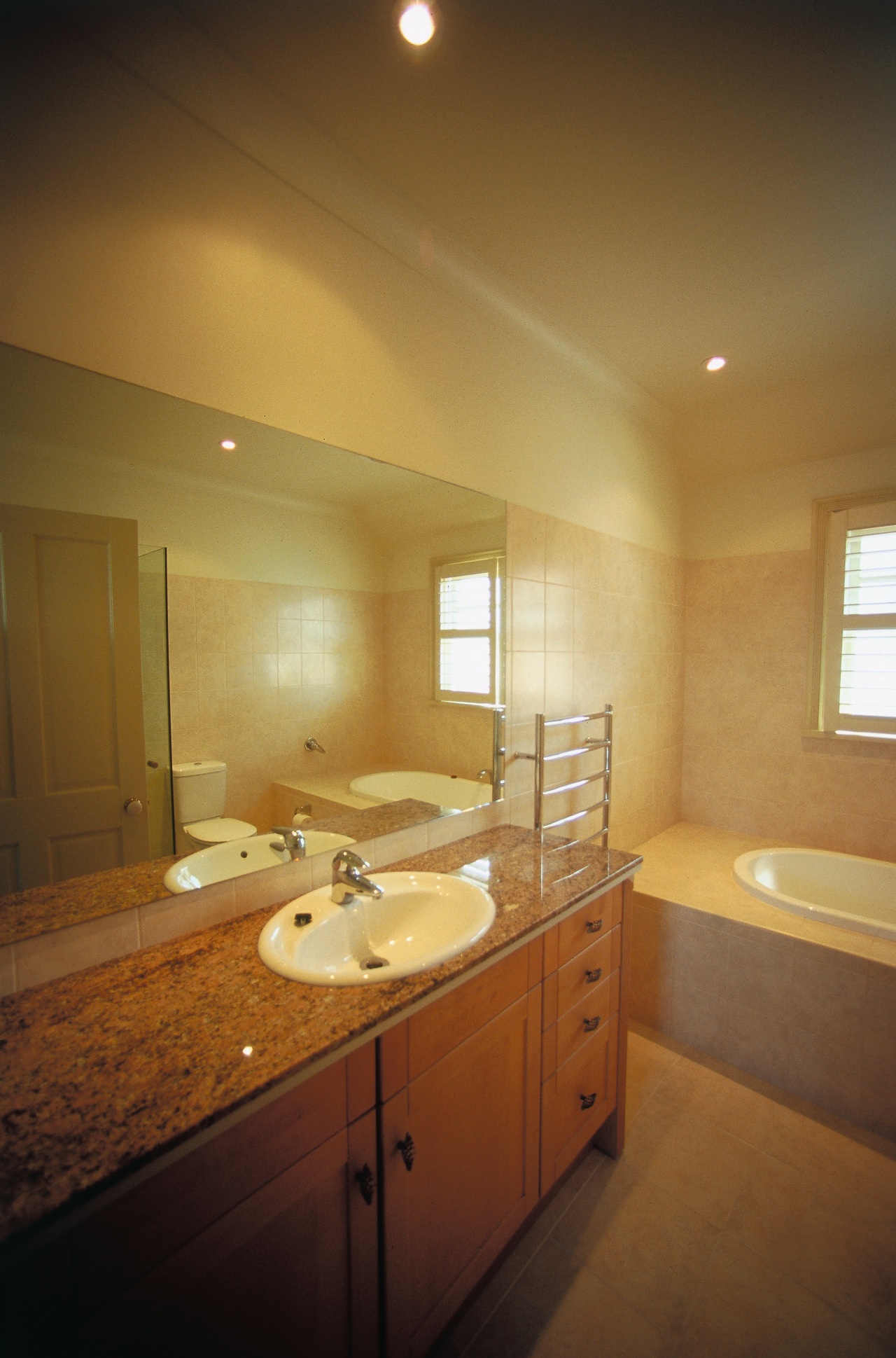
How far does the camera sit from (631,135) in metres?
1.20

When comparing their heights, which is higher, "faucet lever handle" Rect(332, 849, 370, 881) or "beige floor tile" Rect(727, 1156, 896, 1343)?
"faucet lever handle" Rect(332, 849, 370, 881)

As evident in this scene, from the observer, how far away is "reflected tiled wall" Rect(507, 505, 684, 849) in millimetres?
1842

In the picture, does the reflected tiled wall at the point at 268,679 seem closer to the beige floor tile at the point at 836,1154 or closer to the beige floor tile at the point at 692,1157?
the beige floor tile at the point at 692,1157

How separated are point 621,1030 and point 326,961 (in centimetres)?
97

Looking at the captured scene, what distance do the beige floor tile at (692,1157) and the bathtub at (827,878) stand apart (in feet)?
2.78

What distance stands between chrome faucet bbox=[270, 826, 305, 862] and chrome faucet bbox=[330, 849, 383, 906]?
3.9 inches

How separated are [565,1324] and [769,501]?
3129 mm

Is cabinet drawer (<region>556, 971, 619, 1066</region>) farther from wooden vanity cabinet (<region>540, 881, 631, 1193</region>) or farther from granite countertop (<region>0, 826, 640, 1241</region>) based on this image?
granite countertop (<region>0, 826, 640, 1241</region>)

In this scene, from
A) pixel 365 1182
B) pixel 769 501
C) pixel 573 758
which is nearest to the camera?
pixel 365 1182

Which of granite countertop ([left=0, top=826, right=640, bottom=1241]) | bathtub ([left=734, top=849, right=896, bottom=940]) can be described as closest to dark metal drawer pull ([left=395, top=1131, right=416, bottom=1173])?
granite countertop ([left=0, top=826, right=640, bottom=1241])

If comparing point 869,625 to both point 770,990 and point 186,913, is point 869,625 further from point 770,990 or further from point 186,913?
point 186,913

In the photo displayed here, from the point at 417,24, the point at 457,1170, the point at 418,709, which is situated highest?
the point at 417,24

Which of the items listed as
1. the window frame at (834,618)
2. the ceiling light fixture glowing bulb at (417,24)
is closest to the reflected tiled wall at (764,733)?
the window frame at (834,618)

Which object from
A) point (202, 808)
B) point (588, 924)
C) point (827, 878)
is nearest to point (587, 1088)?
point (588, 924)
